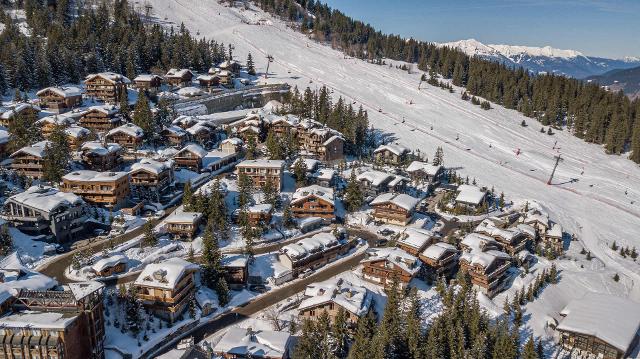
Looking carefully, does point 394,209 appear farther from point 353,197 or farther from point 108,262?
point 108,262

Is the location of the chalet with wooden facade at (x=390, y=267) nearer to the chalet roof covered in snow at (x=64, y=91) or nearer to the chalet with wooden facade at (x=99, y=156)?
the chalet with wooden facade at (x=99, y=156)

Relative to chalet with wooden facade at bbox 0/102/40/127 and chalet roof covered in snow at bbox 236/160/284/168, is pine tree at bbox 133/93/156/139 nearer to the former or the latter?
chalet with wooden facade at bbox 0/102/40/127

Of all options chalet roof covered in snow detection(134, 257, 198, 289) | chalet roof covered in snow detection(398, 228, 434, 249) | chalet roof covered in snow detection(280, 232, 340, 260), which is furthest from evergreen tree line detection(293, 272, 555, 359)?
chalet roof covered in snow detection(134, 257, 198, 289)

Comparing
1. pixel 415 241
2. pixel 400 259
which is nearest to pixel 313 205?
pixel 415 241

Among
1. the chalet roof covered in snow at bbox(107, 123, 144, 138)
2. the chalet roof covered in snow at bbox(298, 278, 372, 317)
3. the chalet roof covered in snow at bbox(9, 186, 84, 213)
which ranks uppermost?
the chalet roof covered in snow at bbox(107, 123, 144, 138)

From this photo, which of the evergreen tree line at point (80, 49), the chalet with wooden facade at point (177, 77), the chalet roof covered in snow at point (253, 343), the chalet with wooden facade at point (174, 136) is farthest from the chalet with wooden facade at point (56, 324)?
the chalet with wooden facade at point (177, 77)
